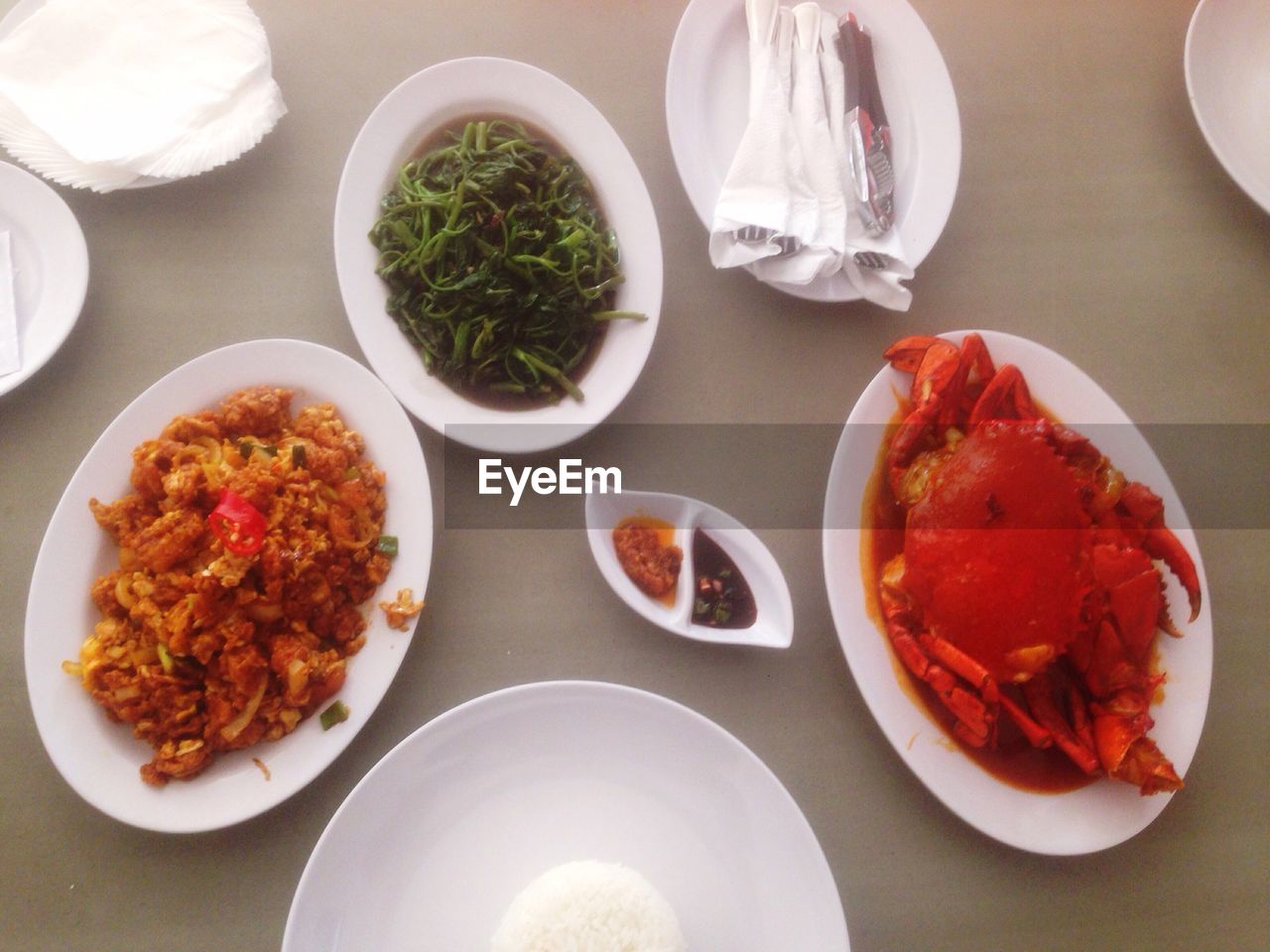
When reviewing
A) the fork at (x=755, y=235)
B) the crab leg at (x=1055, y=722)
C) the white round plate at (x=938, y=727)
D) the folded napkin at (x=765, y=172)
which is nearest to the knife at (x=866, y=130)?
the folded napkin at (x=765, y=172)

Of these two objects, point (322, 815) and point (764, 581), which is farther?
point (764, 581)

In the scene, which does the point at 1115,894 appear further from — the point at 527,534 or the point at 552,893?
the point at 527,534

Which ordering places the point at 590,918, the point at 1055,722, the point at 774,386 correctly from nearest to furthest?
the point at 590,918
the point at 1055,722
the point at 774,386

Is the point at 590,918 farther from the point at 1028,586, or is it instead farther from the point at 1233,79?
the point at 1233,79

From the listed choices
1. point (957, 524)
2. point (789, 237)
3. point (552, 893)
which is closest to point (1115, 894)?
point (957, 524)

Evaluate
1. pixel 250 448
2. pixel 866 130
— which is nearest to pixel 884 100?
pixel 866 130

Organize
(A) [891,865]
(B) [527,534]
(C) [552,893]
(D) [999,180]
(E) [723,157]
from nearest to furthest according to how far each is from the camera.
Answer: (C) [552,893] < (A) [891,865] < (B) [527,534] < (E) [723,157] < (D) [999,180]

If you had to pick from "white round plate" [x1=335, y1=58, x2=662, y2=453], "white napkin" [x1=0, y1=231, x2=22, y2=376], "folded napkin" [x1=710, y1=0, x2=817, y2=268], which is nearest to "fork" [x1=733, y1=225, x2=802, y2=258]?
"folded napkin" [x1=710, y1=0, x2=817, y2=268]

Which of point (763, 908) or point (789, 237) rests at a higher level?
point (789, 237)
